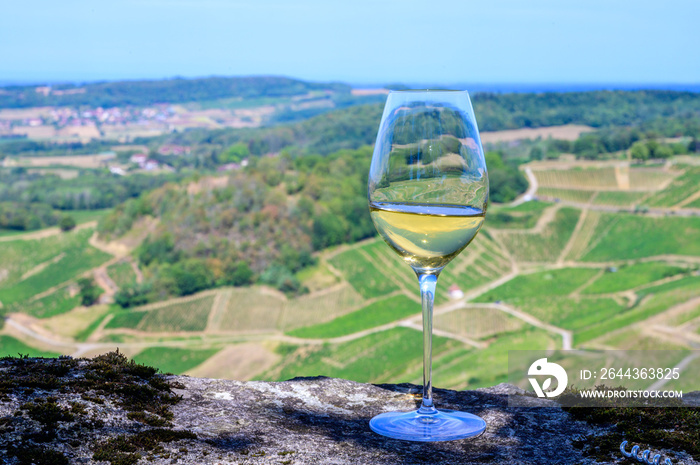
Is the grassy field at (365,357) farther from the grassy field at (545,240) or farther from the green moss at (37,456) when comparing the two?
the green moss at (37,456)

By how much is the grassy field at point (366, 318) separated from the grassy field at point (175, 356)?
9.24 metres

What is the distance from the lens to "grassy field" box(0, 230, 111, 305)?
A: 77.0 m

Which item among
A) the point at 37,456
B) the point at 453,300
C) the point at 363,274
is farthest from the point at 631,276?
the point at 37,456

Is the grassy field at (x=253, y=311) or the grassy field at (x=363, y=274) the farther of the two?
the grassy field at (x=363, y=274)

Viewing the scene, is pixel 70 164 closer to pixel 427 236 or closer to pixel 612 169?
pixel 612 169

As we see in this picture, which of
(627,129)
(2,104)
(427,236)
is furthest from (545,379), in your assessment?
(2,104)

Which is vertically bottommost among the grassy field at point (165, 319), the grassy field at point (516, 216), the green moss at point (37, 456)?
the grassy field at point (165, 319)

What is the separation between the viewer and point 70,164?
109375mm

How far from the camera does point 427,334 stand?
6.48ft

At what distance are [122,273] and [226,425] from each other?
82.0 meters

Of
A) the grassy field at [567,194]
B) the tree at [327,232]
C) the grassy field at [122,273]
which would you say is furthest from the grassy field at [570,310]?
the grassy field at [122,273]

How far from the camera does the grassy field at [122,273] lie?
77.6 metres

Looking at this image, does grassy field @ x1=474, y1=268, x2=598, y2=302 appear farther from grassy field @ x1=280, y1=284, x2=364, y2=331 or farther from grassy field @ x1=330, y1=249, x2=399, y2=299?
grassy field @ x1=280, y1=284, x2=364, y2=331

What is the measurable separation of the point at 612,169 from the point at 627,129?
963 inches
